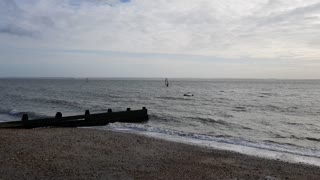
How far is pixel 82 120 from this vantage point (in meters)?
23.1

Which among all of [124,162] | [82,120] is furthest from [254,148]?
[82,120]

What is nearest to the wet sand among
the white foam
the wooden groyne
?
the white foam

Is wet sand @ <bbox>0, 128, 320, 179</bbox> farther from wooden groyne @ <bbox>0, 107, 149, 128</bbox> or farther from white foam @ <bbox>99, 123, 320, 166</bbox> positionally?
wooden groyne @ <bbox>0, 107, 149, 128</bbox>

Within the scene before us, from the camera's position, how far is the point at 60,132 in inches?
696

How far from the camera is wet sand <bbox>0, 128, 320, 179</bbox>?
33.0ft

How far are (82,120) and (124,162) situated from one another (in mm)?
12335

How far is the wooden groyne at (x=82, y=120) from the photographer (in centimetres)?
2047

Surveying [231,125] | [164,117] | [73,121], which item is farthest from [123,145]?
[164,117]

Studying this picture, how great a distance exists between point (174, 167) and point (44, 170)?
4.01 metres

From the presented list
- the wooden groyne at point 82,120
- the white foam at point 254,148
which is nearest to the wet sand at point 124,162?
the white foam at point 254,148

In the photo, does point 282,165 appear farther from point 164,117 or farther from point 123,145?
point 164,117

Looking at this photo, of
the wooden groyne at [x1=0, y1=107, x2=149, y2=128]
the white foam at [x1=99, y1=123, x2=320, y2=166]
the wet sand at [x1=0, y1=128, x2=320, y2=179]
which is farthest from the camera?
the wooden groyne at [x1=0, y1=107, x2=149, y2=128]

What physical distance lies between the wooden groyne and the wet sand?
194 inches

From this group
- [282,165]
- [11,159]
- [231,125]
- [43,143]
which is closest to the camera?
[11,159]
